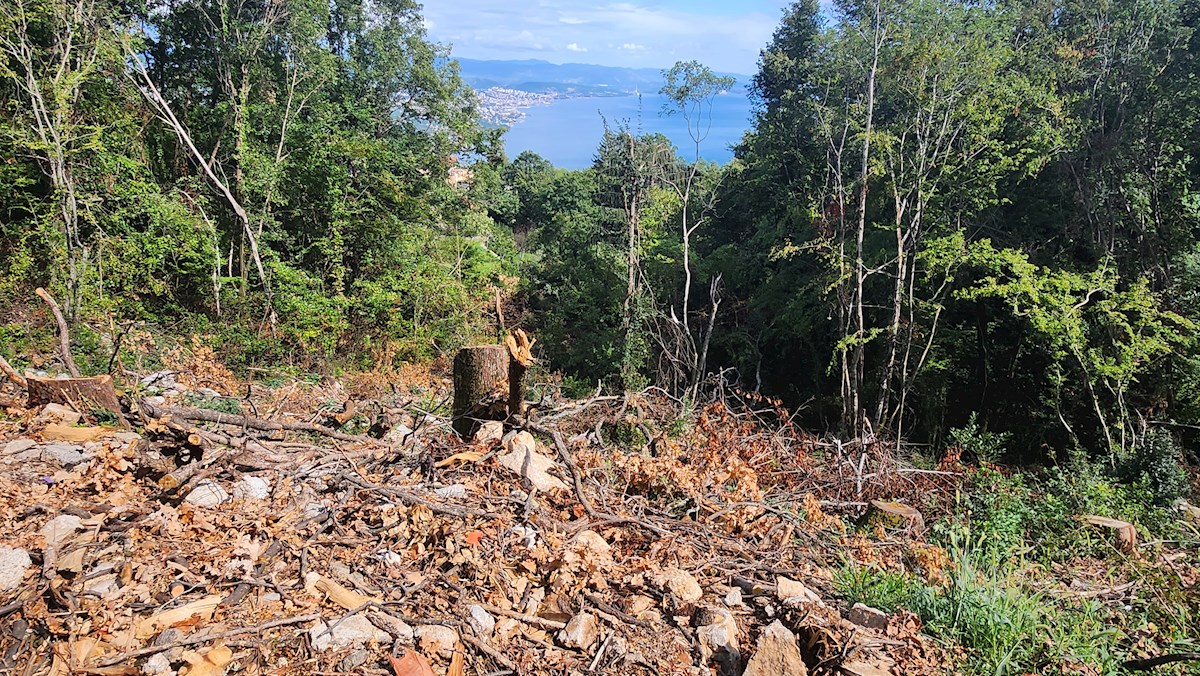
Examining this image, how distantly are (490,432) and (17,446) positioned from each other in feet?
8.55

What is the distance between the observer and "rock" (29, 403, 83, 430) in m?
3.86

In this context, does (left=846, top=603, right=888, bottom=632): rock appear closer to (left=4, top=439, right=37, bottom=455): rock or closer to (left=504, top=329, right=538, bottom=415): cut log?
(left=504, top=329, right=538, bottom=415): cut log

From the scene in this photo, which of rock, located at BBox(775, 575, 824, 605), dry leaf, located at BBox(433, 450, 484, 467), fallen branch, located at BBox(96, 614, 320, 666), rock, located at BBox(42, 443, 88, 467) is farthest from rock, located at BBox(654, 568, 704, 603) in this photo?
rock, located at BBox(42, 443, 88, 467)

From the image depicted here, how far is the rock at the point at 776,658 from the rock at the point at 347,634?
4.48ft

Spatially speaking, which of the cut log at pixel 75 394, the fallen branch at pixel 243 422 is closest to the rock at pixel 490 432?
the fallen branch at pixel 243 422

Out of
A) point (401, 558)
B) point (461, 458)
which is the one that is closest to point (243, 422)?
point (461, 458)

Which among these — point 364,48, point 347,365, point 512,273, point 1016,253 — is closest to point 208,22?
point 364,48

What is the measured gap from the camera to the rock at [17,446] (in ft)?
11.3

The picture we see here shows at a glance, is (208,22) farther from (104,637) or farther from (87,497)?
(104,637)

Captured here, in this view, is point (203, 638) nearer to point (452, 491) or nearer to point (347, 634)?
point (347, 634)

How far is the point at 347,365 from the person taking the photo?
415 inches

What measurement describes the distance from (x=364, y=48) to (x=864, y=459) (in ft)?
43.1

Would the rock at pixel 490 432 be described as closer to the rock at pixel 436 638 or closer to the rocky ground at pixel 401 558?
the rocky ground at pixel 401 558

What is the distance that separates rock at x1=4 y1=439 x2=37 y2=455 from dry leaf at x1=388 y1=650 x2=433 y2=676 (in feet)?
9.23
